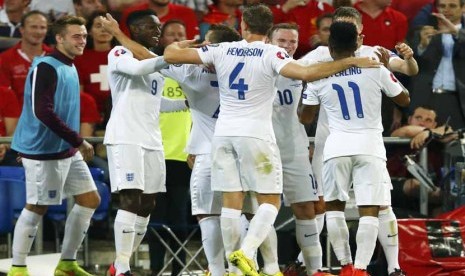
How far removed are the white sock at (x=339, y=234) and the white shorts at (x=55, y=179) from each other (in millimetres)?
2237

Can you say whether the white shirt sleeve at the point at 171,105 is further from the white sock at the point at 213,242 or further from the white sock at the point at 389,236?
the white sock at the point at 389,236

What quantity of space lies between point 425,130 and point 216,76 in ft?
9.51

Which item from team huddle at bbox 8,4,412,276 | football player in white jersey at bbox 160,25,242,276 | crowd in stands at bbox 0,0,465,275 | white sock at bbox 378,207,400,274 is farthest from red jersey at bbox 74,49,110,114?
white sock at bbox 378,207,400,274

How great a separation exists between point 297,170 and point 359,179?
683 mm

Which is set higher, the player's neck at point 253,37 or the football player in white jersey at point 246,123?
the player's neck at point 253,37

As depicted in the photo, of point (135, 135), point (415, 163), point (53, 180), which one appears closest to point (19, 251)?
point (53, 180)

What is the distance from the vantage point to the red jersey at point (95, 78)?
14.8m

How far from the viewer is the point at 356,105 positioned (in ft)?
37.2

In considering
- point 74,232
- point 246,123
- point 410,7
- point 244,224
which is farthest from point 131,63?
point 410,7

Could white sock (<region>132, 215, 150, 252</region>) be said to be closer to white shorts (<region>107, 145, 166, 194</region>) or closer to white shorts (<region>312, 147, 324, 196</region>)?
white shorts (<region>107, 145, 166, 194</region>)

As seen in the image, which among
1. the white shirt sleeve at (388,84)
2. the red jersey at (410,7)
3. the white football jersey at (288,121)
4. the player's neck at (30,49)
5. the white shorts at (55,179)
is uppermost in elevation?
the red jersey at (410,7)

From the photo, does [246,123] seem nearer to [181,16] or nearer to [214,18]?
[181,16]

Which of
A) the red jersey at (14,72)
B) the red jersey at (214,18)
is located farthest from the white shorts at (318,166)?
the red jersey at (14,72)

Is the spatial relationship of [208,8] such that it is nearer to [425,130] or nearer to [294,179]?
[425,130]
